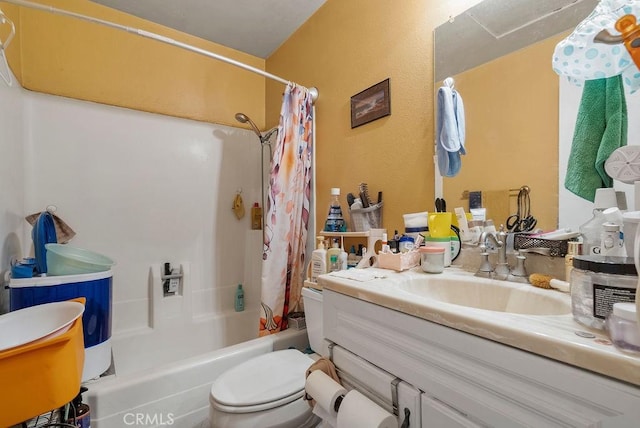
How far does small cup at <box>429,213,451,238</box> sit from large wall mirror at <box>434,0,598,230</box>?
0.35 ft

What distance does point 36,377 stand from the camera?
562 millimetres

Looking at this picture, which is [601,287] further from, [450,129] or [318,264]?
[318,264]

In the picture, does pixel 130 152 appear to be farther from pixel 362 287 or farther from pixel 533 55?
pixel 533 55

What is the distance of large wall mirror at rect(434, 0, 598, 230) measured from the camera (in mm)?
868

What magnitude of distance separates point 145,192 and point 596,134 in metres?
2.24

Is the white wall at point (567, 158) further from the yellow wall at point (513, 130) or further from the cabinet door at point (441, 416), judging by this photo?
the cabinet door at point (441, 416)

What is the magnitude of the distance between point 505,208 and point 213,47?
230 centimetres

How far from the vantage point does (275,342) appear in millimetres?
1441

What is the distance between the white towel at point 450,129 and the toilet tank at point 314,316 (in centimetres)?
79

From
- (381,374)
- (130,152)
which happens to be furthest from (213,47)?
(381,374)

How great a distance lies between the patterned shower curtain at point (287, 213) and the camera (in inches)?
64.7

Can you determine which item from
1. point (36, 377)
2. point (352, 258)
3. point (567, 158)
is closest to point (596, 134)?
point (567, 158)

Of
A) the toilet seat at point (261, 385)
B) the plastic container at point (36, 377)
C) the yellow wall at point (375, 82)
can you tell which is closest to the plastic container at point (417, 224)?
the yellow wall at point (375, 82)

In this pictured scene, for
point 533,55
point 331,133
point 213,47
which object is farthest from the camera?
point 213,47
